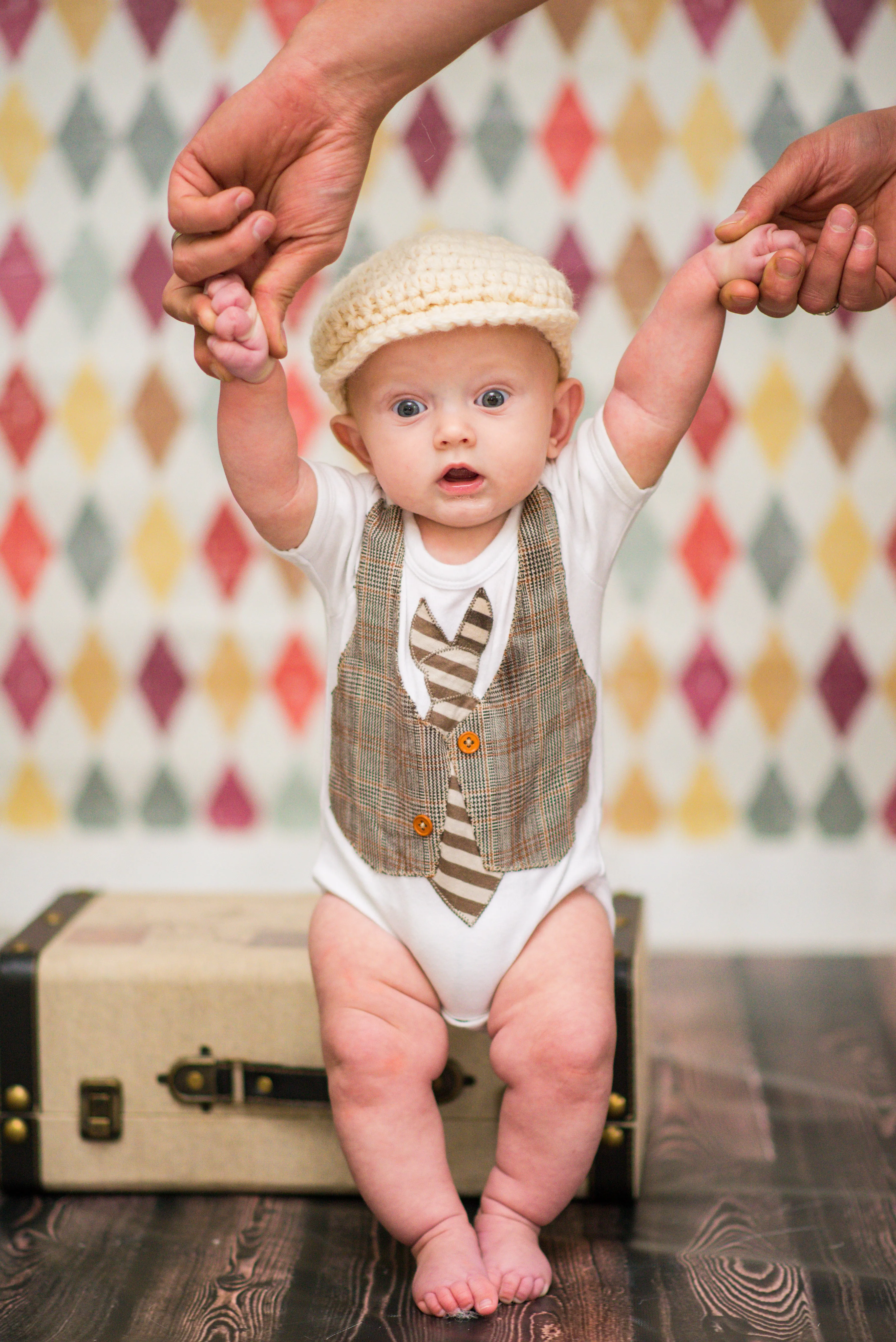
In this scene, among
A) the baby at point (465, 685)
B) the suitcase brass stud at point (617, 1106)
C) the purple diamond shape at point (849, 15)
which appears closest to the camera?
the baby at point (465, 685)

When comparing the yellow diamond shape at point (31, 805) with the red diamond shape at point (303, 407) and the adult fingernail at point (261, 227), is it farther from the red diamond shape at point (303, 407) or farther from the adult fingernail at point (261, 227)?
the adult fingernail at point (261, 227)

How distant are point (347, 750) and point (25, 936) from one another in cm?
45

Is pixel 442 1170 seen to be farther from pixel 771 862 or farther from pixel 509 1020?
pixel 771 862

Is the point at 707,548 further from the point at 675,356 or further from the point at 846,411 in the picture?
the point at 675,356

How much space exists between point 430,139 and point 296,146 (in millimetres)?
1086

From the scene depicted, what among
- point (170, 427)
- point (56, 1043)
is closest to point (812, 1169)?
point (56, 1043)

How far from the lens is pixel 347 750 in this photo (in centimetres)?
119

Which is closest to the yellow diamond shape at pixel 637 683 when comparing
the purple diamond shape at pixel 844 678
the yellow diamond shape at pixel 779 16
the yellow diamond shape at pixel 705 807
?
the yellow diamond shape at pixel 705 807

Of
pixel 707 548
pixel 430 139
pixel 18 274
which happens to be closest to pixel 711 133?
pixel 430 139

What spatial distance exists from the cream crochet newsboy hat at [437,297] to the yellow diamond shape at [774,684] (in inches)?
41.9

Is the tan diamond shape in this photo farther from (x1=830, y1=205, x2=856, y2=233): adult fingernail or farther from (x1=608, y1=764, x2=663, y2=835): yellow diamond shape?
(x1=830, y1=205, x2=856, y2=233): adult fingernail

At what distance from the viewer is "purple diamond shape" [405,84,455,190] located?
80.4 inches

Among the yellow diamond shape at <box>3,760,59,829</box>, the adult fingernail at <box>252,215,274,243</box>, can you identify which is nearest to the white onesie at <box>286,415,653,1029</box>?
the adult fingernail at <box>252,215,274,243</box>

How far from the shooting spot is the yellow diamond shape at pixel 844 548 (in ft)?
6.88
